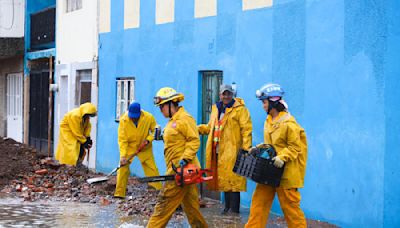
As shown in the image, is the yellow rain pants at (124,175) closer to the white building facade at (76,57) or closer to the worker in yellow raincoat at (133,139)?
the worker in yellow raincoat at (133,139)

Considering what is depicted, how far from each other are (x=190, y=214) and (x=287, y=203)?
1238 mm

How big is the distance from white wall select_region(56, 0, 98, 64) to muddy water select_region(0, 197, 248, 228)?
21.0ft

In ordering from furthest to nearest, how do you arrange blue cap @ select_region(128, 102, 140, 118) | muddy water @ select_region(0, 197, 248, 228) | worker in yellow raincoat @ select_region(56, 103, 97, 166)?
worker in yellow raincoat @ select_region(56, 103, 97, 166) → blue cap @ select_region(128, 102, 140, 118) → muddy water @ select_region(0, 197, 248, 228)

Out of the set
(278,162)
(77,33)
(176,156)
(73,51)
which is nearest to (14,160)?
(73,51)

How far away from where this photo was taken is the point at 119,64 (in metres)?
17.1

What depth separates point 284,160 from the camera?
329 inches

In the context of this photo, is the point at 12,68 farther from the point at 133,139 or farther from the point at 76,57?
the point at 133,139

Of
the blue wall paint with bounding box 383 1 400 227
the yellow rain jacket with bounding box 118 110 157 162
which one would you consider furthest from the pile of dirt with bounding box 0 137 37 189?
the blue wall paint with bounding box 383 1 400 227

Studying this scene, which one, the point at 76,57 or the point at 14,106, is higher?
the point at 76,57

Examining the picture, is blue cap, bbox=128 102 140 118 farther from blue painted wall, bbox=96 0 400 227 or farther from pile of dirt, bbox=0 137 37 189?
pile of dirt, bbox=0 137 37 189

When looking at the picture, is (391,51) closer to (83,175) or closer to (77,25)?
(83,175)

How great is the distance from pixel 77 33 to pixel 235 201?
937cm

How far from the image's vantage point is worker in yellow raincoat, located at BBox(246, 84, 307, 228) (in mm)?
8484

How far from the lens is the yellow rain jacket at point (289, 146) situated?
334 inches
